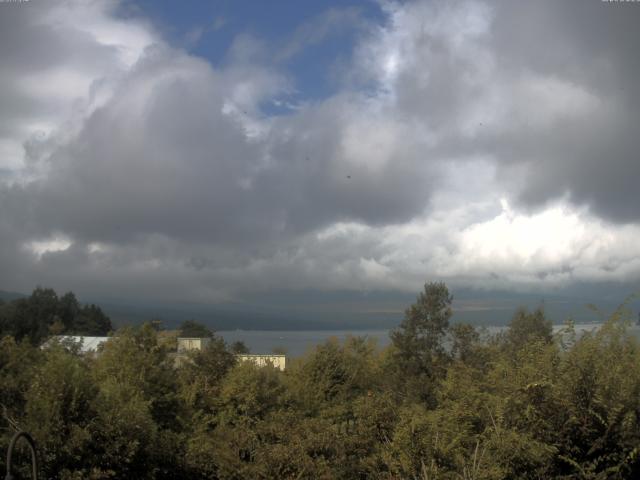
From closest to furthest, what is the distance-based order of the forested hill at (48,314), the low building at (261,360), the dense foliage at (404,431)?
the dense foliage at (404,431), the low building at (261,360), the forested hill at (48,314)

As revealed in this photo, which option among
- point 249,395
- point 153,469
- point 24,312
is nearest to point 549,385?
point 153,469

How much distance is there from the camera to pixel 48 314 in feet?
322

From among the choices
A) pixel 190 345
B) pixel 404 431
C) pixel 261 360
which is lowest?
pixel 261 360

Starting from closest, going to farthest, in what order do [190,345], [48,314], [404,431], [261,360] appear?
[404,431]
[261,360]
[190,345]
[48,314]

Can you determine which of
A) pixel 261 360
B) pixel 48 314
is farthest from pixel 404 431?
pixel 48 314

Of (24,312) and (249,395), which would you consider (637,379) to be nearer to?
(249,395)

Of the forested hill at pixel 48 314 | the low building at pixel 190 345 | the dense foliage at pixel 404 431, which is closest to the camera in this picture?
the dense foliage at pixel 404 431

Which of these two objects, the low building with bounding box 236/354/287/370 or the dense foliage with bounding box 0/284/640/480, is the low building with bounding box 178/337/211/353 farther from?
the dense foliage with bounding box 0/284/640/480

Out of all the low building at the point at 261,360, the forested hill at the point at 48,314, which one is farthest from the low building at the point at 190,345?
the forested hill at the point at 48,314

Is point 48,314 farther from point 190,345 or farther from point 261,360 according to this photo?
point 261,360

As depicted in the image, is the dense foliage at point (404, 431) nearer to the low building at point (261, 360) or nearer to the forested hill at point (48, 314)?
the low building at point (261, 360)

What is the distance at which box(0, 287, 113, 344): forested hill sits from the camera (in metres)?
89.1

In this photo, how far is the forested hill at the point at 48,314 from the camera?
3509 inches

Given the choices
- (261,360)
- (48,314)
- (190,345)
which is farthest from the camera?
(48,314)
